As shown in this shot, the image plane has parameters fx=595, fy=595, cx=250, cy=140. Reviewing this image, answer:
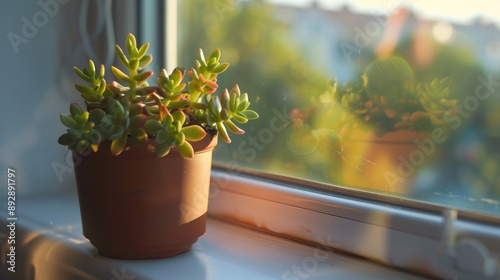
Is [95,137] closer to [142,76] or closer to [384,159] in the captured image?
[142,76]

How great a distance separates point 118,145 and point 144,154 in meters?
0.04

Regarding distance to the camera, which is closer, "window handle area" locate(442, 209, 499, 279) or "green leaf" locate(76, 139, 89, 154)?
"window handle area" locate(442, 209, 499, 279)

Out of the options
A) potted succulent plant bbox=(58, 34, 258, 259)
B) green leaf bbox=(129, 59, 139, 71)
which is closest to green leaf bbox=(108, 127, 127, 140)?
potted succulent plant bbox=(58, 34, 258, 259)

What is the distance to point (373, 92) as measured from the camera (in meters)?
0.87

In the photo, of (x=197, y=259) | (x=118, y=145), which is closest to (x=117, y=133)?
(x=118, y=145)

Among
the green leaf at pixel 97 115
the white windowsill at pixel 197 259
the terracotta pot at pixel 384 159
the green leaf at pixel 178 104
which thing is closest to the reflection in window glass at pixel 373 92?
the terracotta pot at pixel 384 159

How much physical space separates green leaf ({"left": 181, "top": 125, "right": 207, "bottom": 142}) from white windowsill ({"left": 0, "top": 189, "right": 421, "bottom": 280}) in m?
0.19

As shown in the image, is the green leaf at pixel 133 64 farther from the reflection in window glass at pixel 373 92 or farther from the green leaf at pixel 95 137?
the reflection in window glass at pixel 373 92

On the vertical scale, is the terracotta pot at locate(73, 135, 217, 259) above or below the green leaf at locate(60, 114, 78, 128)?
below

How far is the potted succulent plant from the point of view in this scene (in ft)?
2.60

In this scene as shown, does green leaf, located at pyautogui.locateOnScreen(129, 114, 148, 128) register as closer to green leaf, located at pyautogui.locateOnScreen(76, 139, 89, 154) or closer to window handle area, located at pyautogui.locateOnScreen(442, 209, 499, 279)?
green leaf, located at pyautogui.locateOnScreen(76, 139, 89, 154)

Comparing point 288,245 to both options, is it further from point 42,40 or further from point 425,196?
point 42,40

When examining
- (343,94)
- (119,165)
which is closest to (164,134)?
(119,165)

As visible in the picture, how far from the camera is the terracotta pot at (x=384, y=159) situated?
822mm
